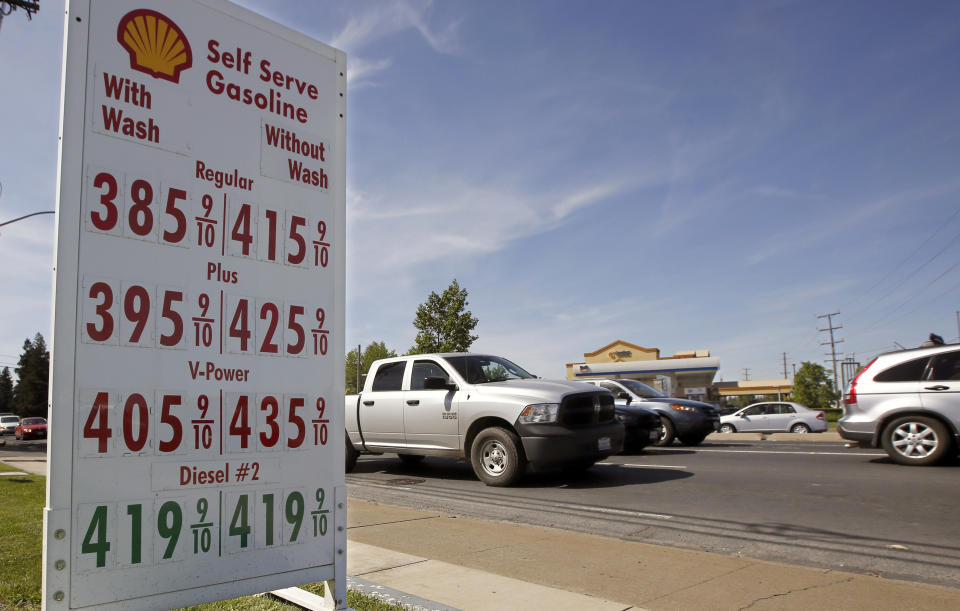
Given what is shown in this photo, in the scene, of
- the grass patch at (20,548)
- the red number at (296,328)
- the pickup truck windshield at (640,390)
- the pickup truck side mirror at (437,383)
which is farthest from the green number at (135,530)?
the pickup truck windshield at (640,390)

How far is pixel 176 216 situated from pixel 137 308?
0.46 meters

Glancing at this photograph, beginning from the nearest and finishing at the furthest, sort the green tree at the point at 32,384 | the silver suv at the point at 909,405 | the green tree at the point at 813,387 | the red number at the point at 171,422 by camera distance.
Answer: the red number at the point at 171,422 < the silver suv at the point at 909,405 < the green tree at the point at 813,387 < the green tree at the point at 32,384

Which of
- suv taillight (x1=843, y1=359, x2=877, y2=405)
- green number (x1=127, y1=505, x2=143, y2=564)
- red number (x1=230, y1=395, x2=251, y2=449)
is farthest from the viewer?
suv taillight (x1=843, y1=359, x2=877, y2=405)

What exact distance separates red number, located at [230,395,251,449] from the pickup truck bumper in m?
5.87

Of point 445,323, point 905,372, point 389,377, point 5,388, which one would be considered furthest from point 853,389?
point 5,388

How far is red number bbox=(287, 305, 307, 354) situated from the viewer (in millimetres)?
3439

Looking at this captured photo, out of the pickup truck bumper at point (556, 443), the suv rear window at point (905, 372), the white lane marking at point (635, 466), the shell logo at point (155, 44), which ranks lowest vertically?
the white lane marking at point (635, 466)

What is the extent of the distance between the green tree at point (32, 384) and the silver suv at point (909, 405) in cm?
7864

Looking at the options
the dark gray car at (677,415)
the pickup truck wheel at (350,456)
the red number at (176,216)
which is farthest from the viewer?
the dark gray car at (677,415)

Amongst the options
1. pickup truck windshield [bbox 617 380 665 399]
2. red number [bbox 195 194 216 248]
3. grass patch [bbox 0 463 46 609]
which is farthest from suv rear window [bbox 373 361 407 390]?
red number [bbox 195 194 216 248]

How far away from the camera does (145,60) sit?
3.12m

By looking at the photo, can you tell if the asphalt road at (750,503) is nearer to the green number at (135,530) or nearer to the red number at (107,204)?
the green number at (135,530)

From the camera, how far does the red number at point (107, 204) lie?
288 centimetres

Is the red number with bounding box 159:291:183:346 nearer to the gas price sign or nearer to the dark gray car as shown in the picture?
the gas price sign
